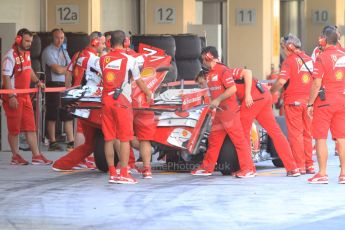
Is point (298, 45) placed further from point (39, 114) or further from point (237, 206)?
point (39, 114)

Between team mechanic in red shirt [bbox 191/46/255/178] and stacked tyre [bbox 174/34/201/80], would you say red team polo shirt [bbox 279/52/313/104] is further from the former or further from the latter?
stacked tyre [bbox 174/34/201/80]

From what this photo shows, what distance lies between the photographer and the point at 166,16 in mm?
25484

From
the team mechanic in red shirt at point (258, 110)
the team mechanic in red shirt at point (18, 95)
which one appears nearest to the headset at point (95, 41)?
the team mechanic in red shirt at point (18, 95)

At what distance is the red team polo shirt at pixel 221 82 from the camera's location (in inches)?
562

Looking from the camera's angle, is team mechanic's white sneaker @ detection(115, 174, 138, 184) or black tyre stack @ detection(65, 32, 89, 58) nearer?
team mechanic's white sneaker @ detection(115, 174, 138, 184)

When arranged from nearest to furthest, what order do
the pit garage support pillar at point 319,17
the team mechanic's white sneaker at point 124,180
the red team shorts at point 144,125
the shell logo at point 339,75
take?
the shell logo at point 339,75 < the team mechanic's white sneaker at point 124,180 < the red team shorts at point 144,125 < the pit garage support pillar at point 319,17

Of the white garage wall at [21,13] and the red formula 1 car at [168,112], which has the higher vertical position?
the white garage wall at [21,13]

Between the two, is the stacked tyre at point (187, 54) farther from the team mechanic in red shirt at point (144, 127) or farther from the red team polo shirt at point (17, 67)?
the team mechanic in red shirt at point (144, 127)

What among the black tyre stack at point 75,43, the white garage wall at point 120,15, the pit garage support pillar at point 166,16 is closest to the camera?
the black tyre stack at point 75,43

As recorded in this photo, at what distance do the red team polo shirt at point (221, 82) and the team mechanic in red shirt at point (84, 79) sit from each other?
4.94ft

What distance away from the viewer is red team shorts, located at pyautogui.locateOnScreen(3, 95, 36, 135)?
16188mm

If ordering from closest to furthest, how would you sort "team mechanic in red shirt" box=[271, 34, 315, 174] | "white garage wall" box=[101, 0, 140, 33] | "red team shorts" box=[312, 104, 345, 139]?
"red team shorts" box=[312, 104, 345, 139], "team mechanic in red shirt" box=[271, 34, 315, 174], "white garage wall" box=[101, 0, 140, 33]

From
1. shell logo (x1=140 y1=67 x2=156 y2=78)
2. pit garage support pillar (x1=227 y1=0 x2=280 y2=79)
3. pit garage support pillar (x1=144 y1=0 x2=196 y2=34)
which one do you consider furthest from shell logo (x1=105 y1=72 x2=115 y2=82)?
pit garage support pillar (x1=227 y1=0 x2=280 y2=79)

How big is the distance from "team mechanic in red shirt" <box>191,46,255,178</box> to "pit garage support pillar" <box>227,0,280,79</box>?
15.2m
